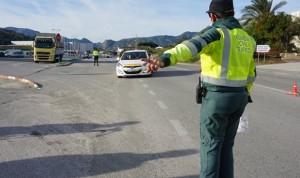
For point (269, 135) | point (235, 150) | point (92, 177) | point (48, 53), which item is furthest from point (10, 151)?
point (48, 53)

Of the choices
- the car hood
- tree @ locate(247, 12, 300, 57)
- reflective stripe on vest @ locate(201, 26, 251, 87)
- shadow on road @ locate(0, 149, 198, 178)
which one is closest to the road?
shadow on road @ locate(0, 149, 198, 178)

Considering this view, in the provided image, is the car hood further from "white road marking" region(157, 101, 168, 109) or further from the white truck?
the white truck

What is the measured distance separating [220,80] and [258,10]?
47285mm

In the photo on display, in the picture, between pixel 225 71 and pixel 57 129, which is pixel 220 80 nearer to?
pixel 225 71

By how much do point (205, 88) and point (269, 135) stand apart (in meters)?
3.76

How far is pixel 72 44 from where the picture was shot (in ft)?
298

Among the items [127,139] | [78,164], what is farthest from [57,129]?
[78,164]

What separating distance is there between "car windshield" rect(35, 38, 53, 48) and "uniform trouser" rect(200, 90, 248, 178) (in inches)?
1530

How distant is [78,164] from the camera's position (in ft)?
16.4

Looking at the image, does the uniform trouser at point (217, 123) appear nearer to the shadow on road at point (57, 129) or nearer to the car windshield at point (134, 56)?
the shadow on road at point (57, 129)

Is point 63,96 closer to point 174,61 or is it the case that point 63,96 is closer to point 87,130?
point 87,130

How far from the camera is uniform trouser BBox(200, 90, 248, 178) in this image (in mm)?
3297

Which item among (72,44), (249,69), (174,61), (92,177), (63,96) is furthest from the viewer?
(72,44)

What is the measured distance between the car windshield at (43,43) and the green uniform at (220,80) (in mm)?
38901
